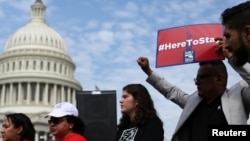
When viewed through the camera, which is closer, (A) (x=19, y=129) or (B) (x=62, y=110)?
(B) (x=62, y=110)

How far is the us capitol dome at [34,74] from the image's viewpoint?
66625 millimetres

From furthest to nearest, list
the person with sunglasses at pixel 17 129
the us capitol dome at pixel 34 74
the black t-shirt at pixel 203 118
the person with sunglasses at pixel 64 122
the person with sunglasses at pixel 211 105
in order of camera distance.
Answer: the us capitol dome at pixel 34 74
the person with sunglasses at pixel 17 129
the person with sunglasses at pixel 64 122
the black t-shirt at pixel 203 118
the person with sunglasses at pixel 211 105

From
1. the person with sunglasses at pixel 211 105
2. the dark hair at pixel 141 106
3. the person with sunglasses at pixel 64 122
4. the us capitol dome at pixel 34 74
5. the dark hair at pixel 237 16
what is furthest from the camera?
the us capitol dome at pixel 34 74

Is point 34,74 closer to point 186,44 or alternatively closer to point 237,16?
point 186,44

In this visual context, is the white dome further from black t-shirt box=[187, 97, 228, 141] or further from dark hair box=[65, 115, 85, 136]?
black t-shirt box=[187, 97, 228, 141]

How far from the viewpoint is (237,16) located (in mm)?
2148

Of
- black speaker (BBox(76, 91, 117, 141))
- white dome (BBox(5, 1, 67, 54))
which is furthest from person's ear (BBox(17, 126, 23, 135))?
white dome (BBox(5, 1, 67, 54))

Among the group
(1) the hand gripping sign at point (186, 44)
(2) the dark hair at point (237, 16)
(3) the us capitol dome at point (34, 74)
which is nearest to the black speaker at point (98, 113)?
(1) the hand gripping sign at point (186, 44)

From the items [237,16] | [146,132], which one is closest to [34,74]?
[146,132]

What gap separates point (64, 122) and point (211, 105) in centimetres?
148

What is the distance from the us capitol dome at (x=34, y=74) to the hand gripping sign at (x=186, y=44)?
60789mm

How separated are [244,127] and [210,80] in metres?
1.23

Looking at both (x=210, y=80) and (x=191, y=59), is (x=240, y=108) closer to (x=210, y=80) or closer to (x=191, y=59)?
(x=210, y=80)

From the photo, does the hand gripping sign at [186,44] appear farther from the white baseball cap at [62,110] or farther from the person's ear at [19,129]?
the person's ear at [19,129]
